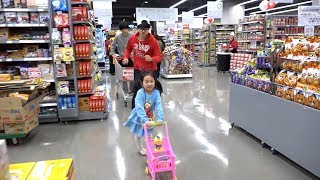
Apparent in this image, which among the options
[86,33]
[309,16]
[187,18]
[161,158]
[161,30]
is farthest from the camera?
[161,30]

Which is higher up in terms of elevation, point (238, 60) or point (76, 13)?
point (76, 13)

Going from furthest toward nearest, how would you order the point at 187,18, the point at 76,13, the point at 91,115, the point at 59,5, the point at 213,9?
the point at 187,18 < the point at 213,9 < the point at 91,115 < the point at 76,13 < the point at 59,5

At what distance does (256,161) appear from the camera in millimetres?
3500

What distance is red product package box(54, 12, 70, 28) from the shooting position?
476 cm

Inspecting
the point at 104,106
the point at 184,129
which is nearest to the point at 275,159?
the point at 184,129

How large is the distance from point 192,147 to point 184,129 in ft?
2.80

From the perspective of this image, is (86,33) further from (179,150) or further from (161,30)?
(161,30)

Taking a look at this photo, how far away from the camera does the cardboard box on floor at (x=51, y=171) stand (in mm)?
1416

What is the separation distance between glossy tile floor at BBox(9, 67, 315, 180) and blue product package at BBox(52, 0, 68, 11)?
2.02 metres

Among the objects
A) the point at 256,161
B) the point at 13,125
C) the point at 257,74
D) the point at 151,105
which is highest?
the point at 257,74

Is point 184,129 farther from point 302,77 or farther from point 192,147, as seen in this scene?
point 302,77

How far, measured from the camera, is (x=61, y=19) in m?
4.76

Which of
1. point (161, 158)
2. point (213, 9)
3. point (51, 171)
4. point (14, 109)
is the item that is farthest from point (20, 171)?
point (213, 9)

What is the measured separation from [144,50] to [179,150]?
1.67 metres
